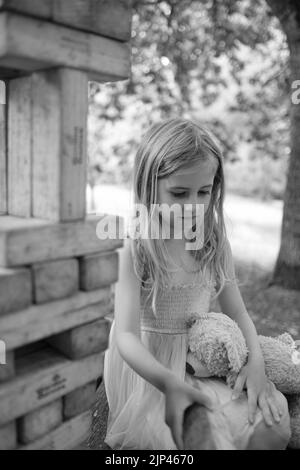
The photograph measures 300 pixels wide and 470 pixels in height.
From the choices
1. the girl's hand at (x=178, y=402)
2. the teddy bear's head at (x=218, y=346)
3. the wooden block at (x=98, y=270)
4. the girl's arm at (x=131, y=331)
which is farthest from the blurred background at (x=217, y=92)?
the wooden block at (x=98, y=270)

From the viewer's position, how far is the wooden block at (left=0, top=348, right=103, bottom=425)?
1207mm

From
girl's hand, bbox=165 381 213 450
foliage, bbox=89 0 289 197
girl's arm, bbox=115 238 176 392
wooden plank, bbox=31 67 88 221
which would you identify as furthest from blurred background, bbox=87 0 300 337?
wooden plank, bbox=31 67 88 221

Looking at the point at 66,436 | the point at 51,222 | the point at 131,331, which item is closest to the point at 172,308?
the point at 131,331

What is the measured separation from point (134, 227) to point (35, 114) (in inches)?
26.6

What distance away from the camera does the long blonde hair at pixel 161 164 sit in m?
1.67

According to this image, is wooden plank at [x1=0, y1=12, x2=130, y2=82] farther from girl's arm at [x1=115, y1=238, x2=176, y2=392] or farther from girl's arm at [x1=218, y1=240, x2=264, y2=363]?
girl's arm at [x1=218, y1=240, x2=264, y2=363]

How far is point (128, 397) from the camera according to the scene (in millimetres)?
1847

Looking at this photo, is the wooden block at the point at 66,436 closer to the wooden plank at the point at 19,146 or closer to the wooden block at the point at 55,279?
the wooden block at the point at 55,279

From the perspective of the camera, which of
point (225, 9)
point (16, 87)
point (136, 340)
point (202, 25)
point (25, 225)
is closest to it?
point (25, 225)

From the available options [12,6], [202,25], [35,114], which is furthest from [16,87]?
[202,25]

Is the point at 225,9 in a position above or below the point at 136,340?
above

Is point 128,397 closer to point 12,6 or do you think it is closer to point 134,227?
point 134,227

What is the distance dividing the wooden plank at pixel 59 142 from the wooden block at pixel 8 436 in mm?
550

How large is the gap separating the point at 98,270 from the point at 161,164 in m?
0.50
